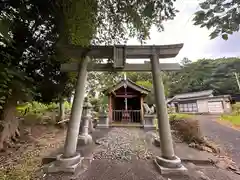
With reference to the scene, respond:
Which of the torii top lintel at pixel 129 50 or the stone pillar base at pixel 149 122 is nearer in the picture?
the torii top lintel at pixel 129 50

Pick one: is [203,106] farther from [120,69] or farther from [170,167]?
[120,69]

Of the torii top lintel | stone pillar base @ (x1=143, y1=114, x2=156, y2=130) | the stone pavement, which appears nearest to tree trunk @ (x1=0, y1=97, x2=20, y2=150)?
the stone pavement

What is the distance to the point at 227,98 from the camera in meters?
21.5

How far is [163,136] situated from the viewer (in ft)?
11.9

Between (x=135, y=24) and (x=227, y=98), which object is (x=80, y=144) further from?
(x=227, y=98)

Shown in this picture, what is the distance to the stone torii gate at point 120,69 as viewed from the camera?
11.1ft

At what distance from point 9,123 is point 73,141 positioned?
12.5 feet

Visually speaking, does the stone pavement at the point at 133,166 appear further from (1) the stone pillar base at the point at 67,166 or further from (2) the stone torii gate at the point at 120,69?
(2) the stone torii gate at the point at 120,69

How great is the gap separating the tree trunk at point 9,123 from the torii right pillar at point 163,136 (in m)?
5.08

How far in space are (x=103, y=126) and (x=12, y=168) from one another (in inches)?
224

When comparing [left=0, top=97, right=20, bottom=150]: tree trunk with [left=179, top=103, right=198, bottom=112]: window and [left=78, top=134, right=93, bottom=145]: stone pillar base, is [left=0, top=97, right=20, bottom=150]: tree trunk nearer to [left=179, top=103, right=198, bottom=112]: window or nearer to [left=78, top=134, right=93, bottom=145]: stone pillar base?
[left=78, top=134, right=93, bottom=145]: stone pillar base

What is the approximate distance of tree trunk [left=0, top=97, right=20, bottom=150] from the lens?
525 cm

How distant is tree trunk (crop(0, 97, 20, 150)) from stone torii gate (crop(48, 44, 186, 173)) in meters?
3.02

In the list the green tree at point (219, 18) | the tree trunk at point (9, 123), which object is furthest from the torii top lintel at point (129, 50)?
the tree trunk at point (9, 123)
